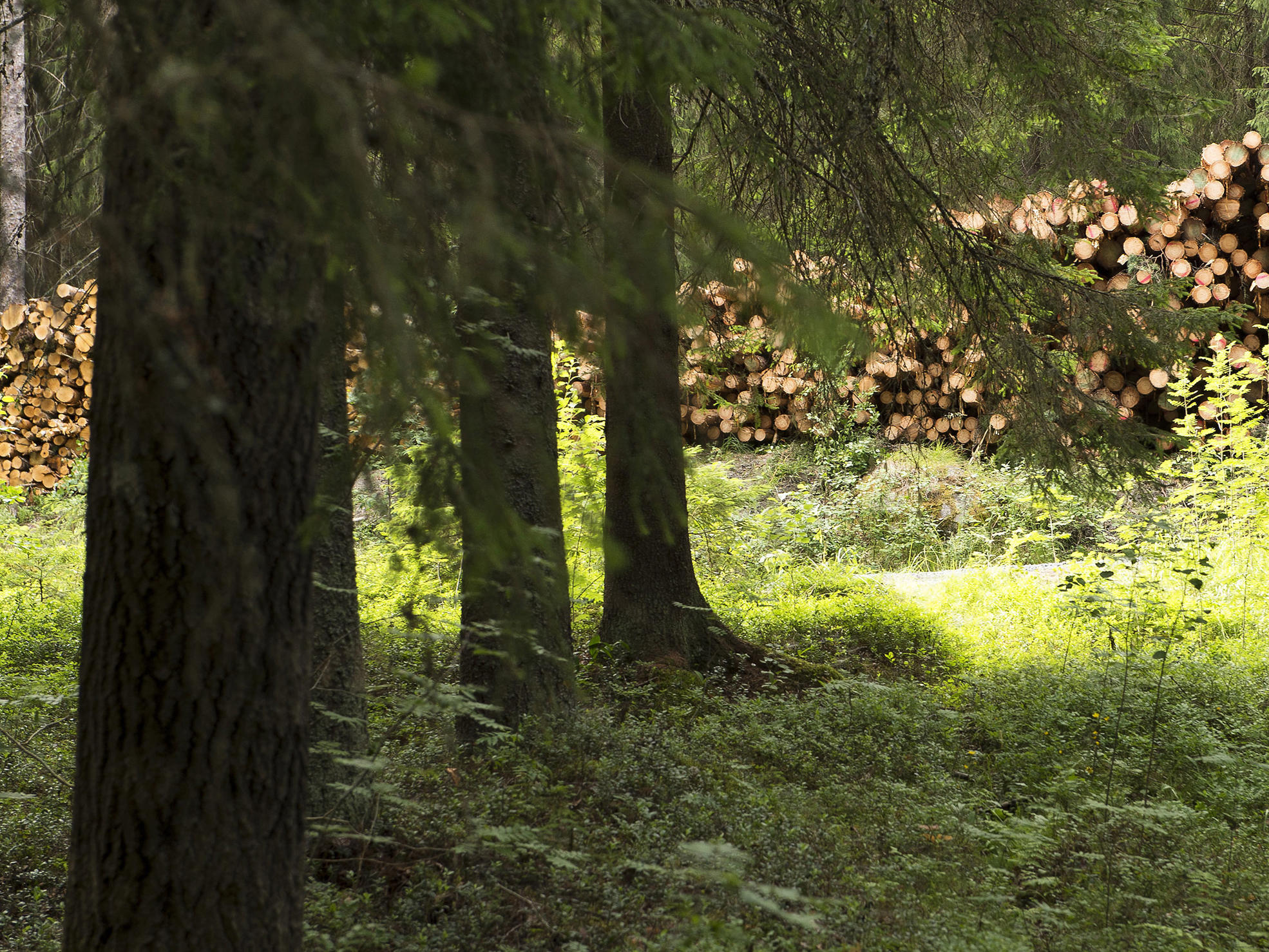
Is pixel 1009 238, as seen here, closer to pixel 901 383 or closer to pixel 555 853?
pixel 555 853

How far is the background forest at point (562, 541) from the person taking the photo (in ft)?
5.52

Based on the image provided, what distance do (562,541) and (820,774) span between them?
1683 millimetres

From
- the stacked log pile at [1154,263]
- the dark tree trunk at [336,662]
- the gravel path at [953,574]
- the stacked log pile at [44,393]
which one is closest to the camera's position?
the dark tree trunk at [336,662]

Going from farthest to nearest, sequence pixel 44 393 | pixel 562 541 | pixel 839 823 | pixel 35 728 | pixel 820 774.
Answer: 1. pixel 44 393
2. pixel 562 541
3. pixel 35 728
4. pixel 820 774
5. pixel 839 823

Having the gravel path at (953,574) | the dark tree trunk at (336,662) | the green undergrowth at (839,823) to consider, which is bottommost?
the green undergrowth at (839,823)

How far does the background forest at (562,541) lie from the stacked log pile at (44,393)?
3963 millimetres

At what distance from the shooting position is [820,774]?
4.15m

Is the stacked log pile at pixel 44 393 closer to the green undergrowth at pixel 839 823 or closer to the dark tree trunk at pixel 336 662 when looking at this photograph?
the green undergrowth at pixel 839 823

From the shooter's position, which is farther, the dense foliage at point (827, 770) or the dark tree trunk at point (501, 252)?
the dense foliage at point (827, 770)

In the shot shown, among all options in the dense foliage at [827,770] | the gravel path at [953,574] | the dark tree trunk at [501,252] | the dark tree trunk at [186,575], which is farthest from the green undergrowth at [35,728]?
the gravel path at [953,574]

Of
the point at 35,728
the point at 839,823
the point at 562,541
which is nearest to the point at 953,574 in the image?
the point at 562,541

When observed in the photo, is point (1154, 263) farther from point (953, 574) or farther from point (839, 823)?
point (839, 823)

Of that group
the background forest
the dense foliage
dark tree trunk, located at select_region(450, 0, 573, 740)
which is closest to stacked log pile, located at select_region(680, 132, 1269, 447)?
the background forest

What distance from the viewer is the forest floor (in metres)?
2.79
